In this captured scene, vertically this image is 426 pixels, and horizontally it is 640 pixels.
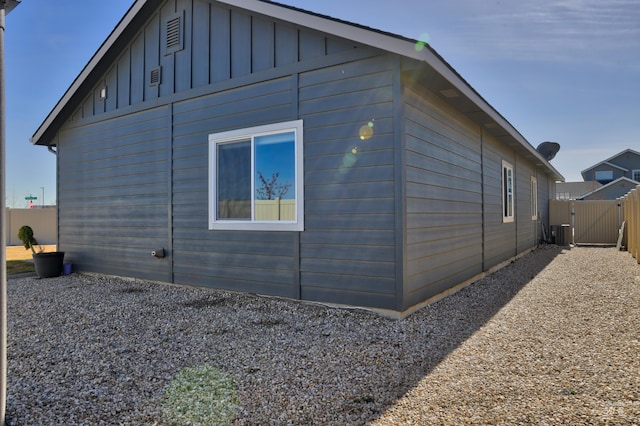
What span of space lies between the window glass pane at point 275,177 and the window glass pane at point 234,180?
0.21 m

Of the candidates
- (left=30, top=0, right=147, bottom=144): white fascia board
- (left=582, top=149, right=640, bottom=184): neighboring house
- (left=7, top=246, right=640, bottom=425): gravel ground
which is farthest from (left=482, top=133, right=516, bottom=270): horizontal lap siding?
(left=582, top=149, right=640, bottom=184): neighboring house

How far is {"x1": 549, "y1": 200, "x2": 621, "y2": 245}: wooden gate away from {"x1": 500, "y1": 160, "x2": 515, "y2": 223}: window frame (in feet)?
24.6

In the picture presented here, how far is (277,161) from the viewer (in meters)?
5.36

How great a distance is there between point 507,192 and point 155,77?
8.30 m

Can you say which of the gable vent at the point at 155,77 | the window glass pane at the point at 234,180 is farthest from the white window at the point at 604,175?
the gable vent at the point at 155,77

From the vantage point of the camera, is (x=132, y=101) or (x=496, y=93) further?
(x=496, y=93)

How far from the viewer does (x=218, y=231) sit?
6043 mm

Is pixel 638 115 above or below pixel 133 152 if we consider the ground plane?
above

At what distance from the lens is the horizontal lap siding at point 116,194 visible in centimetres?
692

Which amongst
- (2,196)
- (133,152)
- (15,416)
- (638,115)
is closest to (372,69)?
(2,196)

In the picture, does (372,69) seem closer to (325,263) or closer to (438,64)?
(438,64)

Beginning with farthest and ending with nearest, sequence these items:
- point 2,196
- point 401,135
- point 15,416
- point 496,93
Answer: point 496,93, point 401,135, point 15,416, point 2,196

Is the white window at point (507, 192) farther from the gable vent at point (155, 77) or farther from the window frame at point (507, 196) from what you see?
the gable vent at point (155, 77)

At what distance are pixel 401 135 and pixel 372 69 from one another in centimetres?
86
